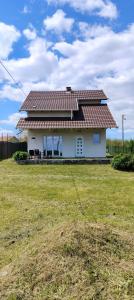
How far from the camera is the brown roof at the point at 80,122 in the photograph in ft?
82.9

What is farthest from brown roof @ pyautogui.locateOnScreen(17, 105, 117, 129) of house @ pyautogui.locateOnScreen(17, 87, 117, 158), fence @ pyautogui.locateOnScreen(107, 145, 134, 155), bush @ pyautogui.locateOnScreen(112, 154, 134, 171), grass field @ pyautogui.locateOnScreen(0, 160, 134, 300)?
grass field @ pyautogui.locateOnScreen(0, 160, 134, 300)

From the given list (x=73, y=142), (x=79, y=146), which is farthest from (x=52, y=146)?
(x=79, y=146)

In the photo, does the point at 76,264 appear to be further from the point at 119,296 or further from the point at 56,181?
the point at 56,181

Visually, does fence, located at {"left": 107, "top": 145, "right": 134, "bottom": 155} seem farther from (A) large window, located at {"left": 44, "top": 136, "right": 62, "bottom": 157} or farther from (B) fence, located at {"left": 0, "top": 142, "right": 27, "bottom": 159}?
(B) fence, located at {"left": 0, "top": 142, "right": 27, "bottom": 159}

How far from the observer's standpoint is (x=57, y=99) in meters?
29.2

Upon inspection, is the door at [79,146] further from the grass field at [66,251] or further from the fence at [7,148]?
the grass field at [66,251]

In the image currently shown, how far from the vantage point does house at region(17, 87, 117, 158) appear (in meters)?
25.5

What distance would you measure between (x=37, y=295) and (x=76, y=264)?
609 millimetres

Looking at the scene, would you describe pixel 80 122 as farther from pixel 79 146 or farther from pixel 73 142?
pixel 79 146

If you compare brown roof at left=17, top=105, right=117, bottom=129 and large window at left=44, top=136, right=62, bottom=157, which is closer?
brown roof at left=17, top=105, right=117, bottom=129

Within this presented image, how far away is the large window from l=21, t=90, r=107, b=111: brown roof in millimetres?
2206

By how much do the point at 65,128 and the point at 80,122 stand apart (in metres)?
1.34

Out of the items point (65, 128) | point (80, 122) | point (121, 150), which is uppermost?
point (80, 122)

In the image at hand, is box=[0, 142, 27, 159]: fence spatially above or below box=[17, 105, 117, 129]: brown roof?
below
